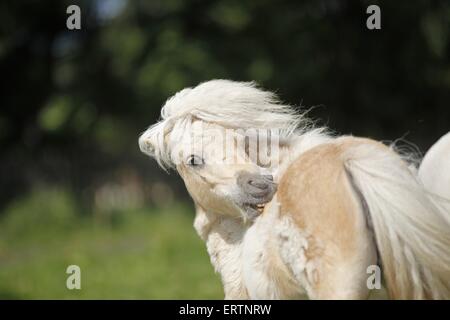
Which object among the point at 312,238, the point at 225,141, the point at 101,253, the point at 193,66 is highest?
the point at 193,66

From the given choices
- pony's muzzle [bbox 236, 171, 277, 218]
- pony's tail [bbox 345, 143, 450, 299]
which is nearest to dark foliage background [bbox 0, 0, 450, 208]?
pony's muzzle [bbox 236, 171, 277, 218]

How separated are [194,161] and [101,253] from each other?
287 inches

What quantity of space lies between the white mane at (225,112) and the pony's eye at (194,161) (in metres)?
0.18

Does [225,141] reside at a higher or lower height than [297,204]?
higher

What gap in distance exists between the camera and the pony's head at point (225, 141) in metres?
3.27

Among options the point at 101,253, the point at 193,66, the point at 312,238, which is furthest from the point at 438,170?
the point at 193,66

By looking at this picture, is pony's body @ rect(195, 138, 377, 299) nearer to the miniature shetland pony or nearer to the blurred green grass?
the miniature shetland pony

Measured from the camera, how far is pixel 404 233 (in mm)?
2688

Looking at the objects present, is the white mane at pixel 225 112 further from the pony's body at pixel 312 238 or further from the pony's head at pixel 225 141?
the pony's body at pixel 312 238

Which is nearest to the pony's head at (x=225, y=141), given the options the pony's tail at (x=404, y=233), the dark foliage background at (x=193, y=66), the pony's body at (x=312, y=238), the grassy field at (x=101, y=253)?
the pony's body at (x=312, y=238)

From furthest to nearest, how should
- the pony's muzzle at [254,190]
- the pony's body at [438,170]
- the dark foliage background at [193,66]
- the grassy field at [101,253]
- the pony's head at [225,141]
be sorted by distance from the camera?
the dark foliage background at [193,66] < the grassy field at [101,253] < the pony's body at [438,170] < the pony's head at [225,141] < the pony's muzzle at [254,190]

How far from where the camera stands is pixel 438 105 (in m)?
14.5

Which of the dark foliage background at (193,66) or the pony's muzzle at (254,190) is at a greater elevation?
the dark foliage background at (193,66)

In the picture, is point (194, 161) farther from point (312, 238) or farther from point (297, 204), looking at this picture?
point (312, 238)
